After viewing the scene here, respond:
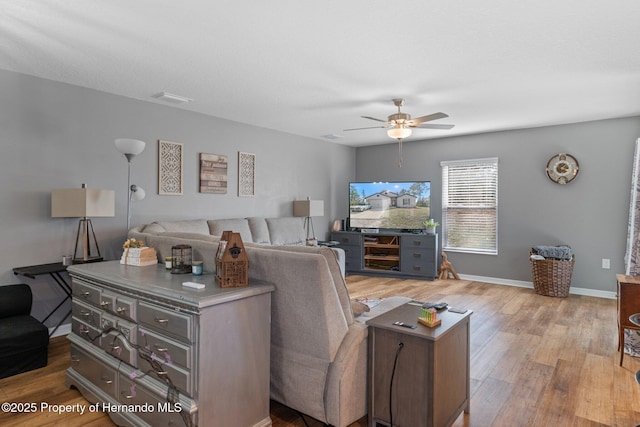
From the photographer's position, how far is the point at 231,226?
4.61 meters

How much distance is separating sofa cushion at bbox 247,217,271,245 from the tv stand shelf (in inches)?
72.3

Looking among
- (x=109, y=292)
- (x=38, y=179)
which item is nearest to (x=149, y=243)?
(x=109, y=292)

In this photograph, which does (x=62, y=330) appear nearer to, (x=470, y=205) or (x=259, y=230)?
(x=259, y=230)

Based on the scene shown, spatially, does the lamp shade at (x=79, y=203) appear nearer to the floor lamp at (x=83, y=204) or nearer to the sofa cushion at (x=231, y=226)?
the floor lamp at (x=83, y=204)

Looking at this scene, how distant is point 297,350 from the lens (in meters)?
1.99

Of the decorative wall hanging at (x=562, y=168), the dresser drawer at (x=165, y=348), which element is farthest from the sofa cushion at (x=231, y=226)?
the decorative wall hanging at (x=562, y=168)

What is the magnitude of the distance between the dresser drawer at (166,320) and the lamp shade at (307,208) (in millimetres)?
3934

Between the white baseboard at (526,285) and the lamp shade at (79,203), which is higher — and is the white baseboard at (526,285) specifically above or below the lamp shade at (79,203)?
below

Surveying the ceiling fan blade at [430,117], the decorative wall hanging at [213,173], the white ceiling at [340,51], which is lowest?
the decorative wall hanging at [213,173]

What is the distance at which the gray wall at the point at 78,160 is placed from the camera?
3.21m

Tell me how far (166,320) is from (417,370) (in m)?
1.25

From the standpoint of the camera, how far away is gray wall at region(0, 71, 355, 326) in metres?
3.21

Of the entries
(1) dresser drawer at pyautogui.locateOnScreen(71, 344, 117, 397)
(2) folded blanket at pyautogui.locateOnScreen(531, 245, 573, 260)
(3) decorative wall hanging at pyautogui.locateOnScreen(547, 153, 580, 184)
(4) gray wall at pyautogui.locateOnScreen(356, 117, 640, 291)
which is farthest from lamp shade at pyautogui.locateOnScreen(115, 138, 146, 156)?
(3) decorative wall hanging at pyautogui.locateOnScreen(547, 153, 580, 184)

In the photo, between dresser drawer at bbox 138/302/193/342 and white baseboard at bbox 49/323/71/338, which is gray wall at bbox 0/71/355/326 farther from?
dresser drawer at bbox 138/302/193/342
